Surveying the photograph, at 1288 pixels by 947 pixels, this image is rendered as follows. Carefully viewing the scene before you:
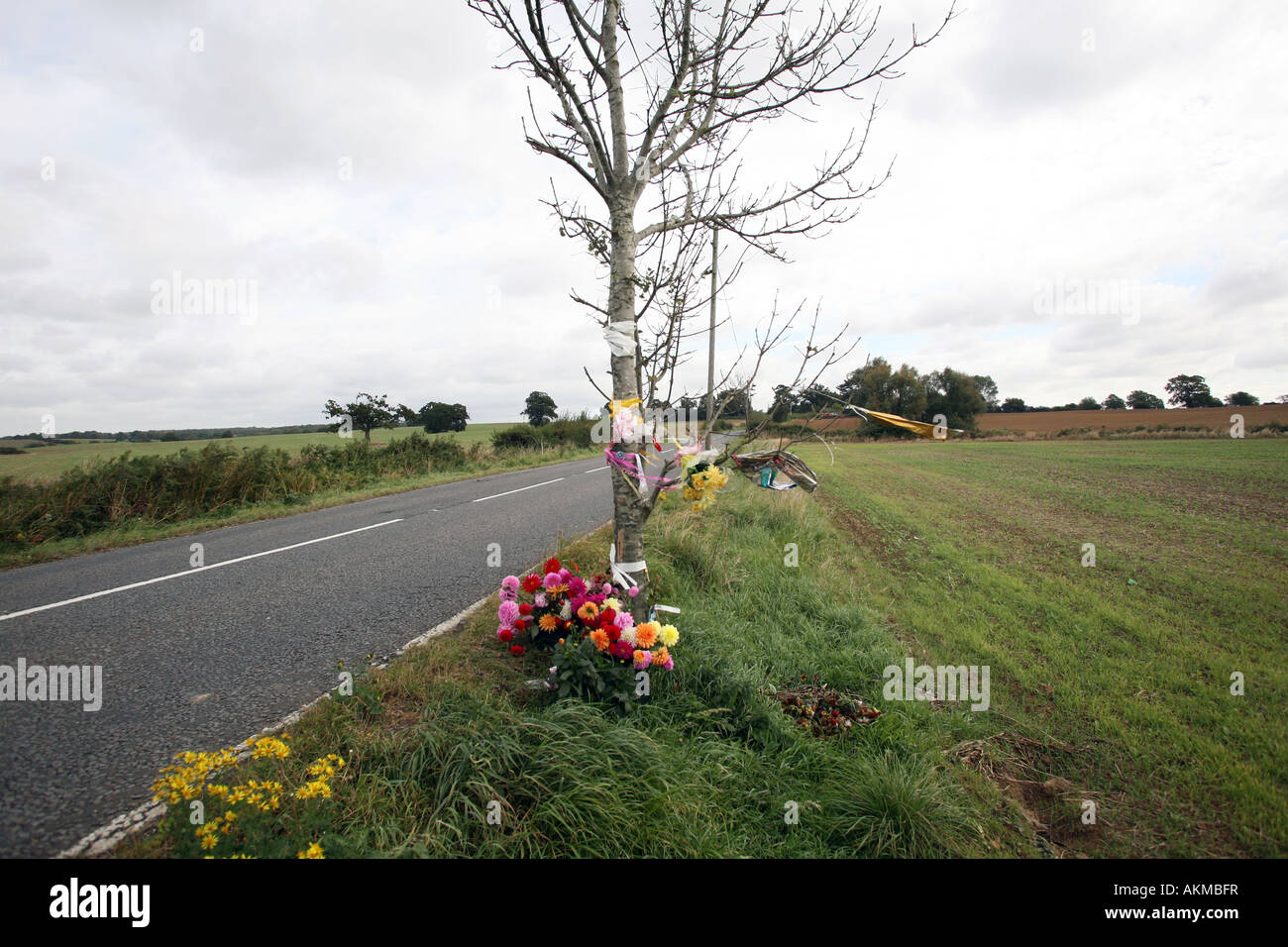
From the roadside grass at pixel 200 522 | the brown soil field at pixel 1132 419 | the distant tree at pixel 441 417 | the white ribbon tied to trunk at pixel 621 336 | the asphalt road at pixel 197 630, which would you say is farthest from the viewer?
→ the distant tree at pixel 441 417

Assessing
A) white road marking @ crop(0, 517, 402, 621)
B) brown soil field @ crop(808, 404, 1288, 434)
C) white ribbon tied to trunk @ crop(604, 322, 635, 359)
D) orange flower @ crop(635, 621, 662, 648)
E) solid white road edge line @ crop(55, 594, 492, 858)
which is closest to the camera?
solid white road edge line @ crop(55, 594, 492, 858)

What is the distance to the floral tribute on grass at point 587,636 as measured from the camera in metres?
3.02

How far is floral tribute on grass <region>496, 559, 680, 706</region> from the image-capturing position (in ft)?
9.91

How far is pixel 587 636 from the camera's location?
3189 mm

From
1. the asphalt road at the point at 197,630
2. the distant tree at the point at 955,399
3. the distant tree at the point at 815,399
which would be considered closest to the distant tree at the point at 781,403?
the distant tree at the point at 815,399

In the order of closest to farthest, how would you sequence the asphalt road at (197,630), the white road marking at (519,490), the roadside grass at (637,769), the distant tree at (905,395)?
the roadside grass at (637,769) < the asphalt road at (197,630) < the distant tree at (905,395) < the white road marking at (519,490)

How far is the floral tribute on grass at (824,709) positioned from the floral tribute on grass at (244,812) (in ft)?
9.10

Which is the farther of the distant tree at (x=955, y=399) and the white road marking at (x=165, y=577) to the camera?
the distant tree at (x=955, y=399)

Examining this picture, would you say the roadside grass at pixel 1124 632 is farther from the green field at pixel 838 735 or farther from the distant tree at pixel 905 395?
the distant tree at pixel 905 395

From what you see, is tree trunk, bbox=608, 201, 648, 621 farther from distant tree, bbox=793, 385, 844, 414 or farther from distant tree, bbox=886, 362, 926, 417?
distant tree, bbox=886, 362, 926, 417

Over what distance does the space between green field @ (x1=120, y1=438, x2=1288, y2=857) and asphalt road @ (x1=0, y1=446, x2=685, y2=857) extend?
1.99 ft

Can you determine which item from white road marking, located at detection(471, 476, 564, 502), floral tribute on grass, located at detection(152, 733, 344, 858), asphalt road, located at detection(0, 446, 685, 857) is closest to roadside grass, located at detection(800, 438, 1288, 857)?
floral tribute on grass, located at detection(152, 733, 344, 858)

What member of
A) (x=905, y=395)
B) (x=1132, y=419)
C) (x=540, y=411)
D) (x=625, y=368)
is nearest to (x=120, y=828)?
(x=625, y=368)
